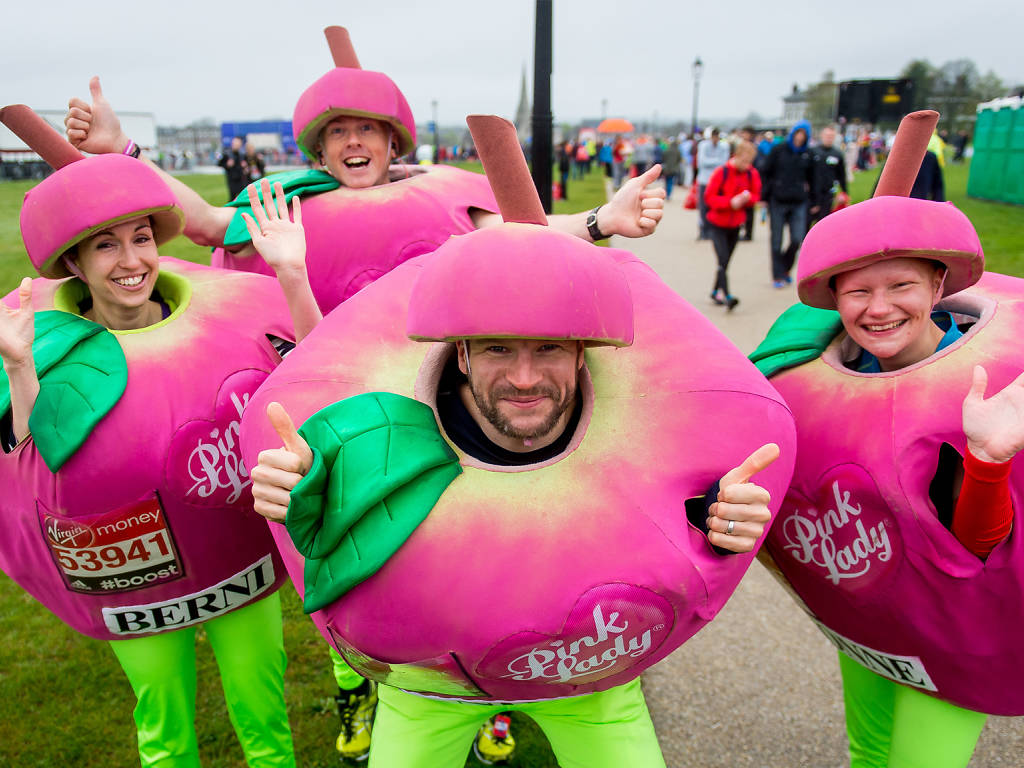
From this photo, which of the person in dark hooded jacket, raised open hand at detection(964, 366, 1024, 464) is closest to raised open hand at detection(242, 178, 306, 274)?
raised open hand at detection(964, 366, 1024, 464)

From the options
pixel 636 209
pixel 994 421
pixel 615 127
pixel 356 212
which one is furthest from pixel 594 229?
pixel 615 127

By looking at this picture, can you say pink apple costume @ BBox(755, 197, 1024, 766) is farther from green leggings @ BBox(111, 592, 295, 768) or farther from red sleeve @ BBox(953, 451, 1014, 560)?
green leggings @ BBox(111, 592, 295, 768)

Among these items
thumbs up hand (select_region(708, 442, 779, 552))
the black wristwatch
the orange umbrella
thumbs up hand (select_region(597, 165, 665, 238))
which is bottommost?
the orange umbrella

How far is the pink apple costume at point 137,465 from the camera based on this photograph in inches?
Answer: 95.9

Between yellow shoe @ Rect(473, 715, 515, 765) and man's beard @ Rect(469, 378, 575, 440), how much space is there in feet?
6.17

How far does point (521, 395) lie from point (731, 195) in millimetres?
7673

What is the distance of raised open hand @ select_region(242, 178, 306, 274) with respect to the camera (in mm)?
2696

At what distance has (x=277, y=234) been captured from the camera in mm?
2756

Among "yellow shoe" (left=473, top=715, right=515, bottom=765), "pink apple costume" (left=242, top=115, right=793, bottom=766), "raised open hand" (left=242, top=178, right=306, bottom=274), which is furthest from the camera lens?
"yellow shoe" (left=473, top=715, right=515, bottom=765)

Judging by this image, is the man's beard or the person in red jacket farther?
the person in red jacket

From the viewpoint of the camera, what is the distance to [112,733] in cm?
366

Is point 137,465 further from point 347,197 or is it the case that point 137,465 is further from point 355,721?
point 355,721

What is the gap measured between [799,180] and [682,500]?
884 cm

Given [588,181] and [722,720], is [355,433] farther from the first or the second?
[588,181]
